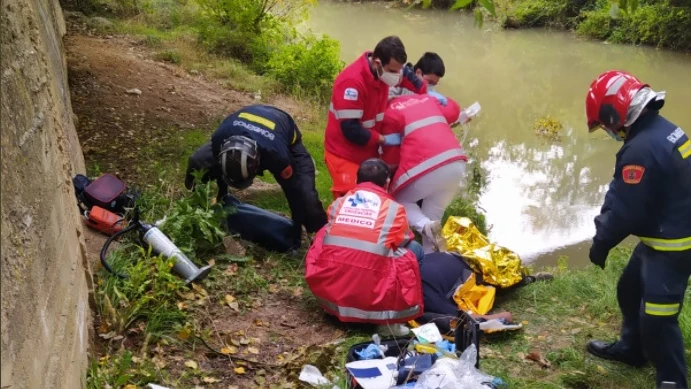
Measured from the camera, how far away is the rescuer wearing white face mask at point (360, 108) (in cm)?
502

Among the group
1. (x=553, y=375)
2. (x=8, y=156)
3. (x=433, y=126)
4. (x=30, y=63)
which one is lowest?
(x=553, y=375)

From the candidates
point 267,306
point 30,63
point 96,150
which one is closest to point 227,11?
point 96,150

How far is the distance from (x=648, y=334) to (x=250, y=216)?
9.25ft

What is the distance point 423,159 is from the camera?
17.0 ft

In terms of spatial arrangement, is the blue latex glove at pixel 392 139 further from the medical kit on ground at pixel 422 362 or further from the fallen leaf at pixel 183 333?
→ the fallen leaf at pixel 183 333

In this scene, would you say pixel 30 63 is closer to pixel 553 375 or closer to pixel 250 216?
pixel 250 216

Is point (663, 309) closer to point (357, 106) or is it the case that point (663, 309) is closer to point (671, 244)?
point (671, 244)

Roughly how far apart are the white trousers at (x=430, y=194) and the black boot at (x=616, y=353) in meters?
1.60

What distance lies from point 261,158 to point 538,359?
2.20m

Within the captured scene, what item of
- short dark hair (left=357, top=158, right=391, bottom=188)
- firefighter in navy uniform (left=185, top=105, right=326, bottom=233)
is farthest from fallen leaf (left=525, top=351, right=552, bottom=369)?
firefighter in navy uniform (left=185, top=105, right=326, bottom=233)

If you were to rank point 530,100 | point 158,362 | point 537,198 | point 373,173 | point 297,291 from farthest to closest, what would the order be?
point 530,100 < point 537,198 < point 297,291 < point 373,173 < point 158,362

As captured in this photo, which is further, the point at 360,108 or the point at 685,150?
the point at 360,108

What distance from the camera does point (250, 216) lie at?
490cm

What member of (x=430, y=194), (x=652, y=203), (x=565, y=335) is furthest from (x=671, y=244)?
(x=430, y=194)
